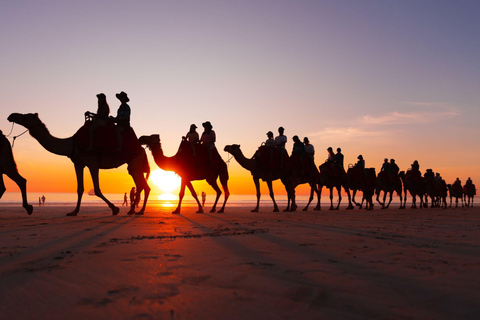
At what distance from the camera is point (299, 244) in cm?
558

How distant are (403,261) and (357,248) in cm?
95

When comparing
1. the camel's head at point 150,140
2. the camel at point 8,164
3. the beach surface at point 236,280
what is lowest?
the beach surface at point 236,280

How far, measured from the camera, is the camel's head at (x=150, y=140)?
1443cm

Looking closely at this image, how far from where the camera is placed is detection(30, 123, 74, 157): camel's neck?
1174cm

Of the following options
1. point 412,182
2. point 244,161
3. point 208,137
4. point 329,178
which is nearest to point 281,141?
point 244,161

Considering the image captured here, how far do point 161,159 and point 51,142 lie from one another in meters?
3.92

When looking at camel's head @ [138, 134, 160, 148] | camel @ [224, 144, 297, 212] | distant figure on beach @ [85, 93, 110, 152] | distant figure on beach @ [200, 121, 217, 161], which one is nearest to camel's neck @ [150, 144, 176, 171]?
camel's head @ [138, 134, 160, 148]

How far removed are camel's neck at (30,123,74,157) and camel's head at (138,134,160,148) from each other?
9.52ft

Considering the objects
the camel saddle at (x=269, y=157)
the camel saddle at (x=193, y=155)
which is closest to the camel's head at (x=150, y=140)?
the camel saddle at (x=193, y=155)

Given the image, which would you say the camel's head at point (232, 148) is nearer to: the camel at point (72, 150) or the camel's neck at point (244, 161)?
the camel's neck at point (244, 161)

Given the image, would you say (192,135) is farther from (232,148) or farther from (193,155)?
(232,148)

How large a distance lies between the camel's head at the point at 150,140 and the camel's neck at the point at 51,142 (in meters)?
2.90

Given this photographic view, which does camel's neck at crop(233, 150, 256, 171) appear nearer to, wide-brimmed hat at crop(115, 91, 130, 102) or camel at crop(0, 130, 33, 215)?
wide-brimmed hat at crop(115, 91, 130, 102)

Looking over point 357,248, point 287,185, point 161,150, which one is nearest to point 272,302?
point 357,248
